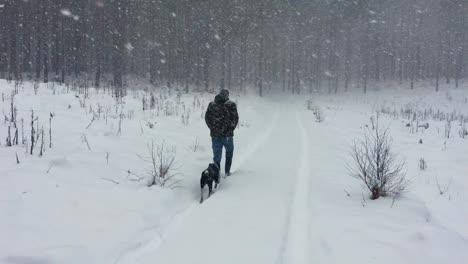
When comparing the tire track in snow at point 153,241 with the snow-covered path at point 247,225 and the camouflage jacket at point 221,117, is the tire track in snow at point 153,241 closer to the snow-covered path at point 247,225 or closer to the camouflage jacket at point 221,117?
the snow-covered path at point 247,225

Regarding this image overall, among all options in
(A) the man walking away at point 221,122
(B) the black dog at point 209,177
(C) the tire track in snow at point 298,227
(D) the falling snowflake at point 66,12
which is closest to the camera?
(C) the tire track in snow at point 298,227

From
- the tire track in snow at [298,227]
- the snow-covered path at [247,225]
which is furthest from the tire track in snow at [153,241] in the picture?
the tire track in snow at [298,227]

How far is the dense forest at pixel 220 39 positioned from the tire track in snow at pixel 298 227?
23505 mm

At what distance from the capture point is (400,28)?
5409 centimetres

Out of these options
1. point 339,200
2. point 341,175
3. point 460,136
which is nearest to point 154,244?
point 339,200

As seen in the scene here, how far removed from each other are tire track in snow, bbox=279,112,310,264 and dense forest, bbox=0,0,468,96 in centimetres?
2351

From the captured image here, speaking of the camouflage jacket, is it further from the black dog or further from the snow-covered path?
the black dog

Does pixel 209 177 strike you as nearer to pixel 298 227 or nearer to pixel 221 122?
pixel 221 122

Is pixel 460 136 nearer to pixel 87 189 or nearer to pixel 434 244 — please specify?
pixel 434 244

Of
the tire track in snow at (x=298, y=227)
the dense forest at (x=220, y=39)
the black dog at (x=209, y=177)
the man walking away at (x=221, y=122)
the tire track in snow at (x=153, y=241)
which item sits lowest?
the tire track in snow at (x=153, y=241)

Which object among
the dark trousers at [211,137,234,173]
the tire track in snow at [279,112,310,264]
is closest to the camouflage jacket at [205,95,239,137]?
the dark trousers at [211,137,234,173]

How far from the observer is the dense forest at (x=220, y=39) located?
32.5m

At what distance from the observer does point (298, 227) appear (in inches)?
188

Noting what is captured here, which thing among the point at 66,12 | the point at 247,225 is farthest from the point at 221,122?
the point at 66,12
